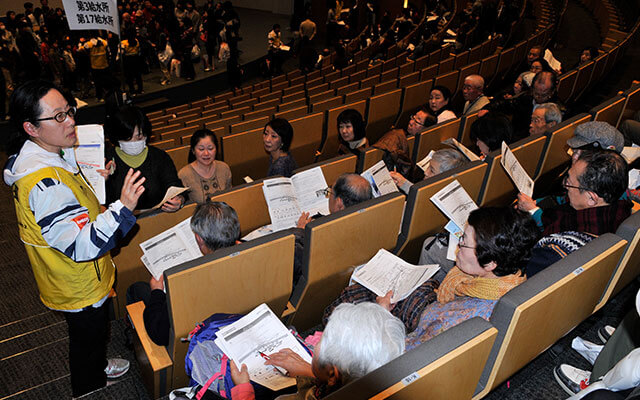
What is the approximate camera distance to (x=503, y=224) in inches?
66.1

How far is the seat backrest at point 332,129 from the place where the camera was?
14.4 feet

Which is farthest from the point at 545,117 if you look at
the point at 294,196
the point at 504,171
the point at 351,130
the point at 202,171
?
the point at 202,171

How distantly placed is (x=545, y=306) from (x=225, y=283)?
117cm

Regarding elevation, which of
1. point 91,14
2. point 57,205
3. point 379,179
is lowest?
point 379,179

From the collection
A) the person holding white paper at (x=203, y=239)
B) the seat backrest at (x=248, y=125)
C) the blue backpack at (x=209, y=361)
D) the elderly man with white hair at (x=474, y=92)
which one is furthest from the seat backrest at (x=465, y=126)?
the blue backpack at (x=209, y=361)

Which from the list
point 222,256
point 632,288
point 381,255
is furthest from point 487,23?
point 222,256

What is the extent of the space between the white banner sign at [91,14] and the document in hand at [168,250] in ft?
7.29

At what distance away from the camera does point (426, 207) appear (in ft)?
7.93

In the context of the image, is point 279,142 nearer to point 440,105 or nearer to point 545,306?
point 440,105

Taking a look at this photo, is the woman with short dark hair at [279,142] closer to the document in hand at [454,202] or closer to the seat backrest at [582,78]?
the document in hand at [454,202]

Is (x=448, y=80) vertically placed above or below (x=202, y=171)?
above

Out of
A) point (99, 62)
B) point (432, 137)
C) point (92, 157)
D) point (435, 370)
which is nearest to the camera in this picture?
point (435, 370)

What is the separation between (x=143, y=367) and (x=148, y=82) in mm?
8921

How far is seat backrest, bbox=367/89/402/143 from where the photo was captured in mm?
4840
